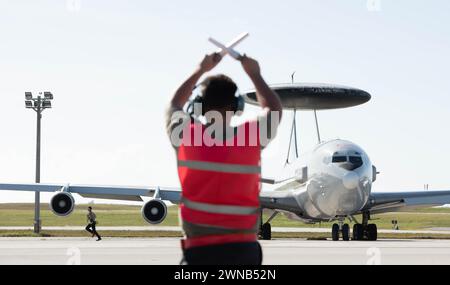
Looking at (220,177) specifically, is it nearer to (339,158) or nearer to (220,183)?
(220,183)

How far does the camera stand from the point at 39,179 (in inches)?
1902

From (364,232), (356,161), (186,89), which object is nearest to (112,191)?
(364,232)

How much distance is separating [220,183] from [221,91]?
0.55 meters

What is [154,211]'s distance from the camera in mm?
28578

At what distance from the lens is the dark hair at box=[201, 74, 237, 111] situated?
14.7ft

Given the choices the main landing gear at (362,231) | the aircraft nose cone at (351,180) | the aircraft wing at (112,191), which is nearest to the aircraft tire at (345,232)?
the main landing gear at (362,231)

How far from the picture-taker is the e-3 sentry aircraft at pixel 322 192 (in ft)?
94.6

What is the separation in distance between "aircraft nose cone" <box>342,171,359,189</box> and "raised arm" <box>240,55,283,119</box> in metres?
24.3

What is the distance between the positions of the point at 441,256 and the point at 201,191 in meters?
15.2

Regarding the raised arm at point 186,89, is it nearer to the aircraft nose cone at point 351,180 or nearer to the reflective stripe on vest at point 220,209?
the reflective stripe on vest at point 220,209

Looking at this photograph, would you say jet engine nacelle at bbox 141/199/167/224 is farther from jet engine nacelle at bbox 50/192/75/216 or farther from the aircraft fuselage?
the aircraft fuselage

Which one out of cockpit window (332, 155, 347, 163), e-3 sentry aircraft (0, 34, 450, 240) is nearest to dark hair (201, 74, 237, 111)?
e-3 sentry aircraft (0, 34, 450, 240)

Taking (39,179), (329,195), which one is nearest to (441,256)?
(329,195)

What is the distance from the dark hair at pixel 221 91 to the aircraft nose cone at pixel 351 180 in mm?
24270
